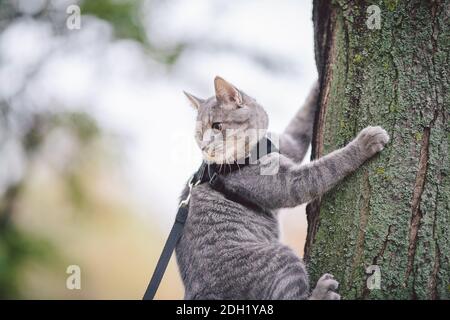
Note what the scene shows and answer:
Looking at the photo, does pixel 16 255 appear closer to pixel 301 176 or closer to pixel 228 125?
pixel 228 125

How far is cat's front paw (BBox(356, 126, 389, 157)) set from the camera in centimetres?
196

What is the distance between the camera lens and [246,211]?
7.62 ft

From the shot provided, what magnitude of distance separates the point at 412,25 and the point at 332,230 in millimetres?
857

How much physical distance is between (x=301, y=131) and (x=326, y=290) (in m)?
1.08

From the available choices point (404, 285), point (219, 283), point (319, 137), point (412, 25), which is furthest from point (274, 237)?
point (412, 25)

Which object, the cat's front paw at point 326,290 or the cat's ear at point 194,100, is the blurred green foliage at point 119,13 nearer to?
the cat's ear at point 194,100

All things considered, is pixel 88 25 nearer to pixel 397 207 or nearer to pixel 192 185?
pixel 192 185

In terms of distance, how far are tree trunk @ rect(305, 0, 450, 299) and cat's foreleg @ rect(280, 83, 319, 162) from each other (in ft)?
1.99

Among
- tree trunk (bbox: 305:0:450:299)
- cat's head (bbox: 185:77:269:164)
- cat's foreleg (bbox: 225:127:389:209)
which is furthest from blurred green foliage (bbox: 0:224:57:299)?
tree trunk (bbox: 305:0:450:299)

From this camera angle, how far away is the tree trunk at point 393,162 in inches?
73.7

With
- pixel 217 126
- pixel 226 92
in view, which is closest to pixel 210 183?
pixel 217 126

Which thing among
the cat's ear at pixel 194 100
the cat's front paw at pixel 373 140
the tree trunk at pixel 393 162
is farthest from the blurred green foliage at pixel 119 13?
the cat's front paw at pixel 373 140

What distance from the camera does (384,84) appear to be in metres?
1.98

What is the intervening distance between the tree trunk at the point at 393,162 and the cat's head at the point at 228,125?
0.51 metres
